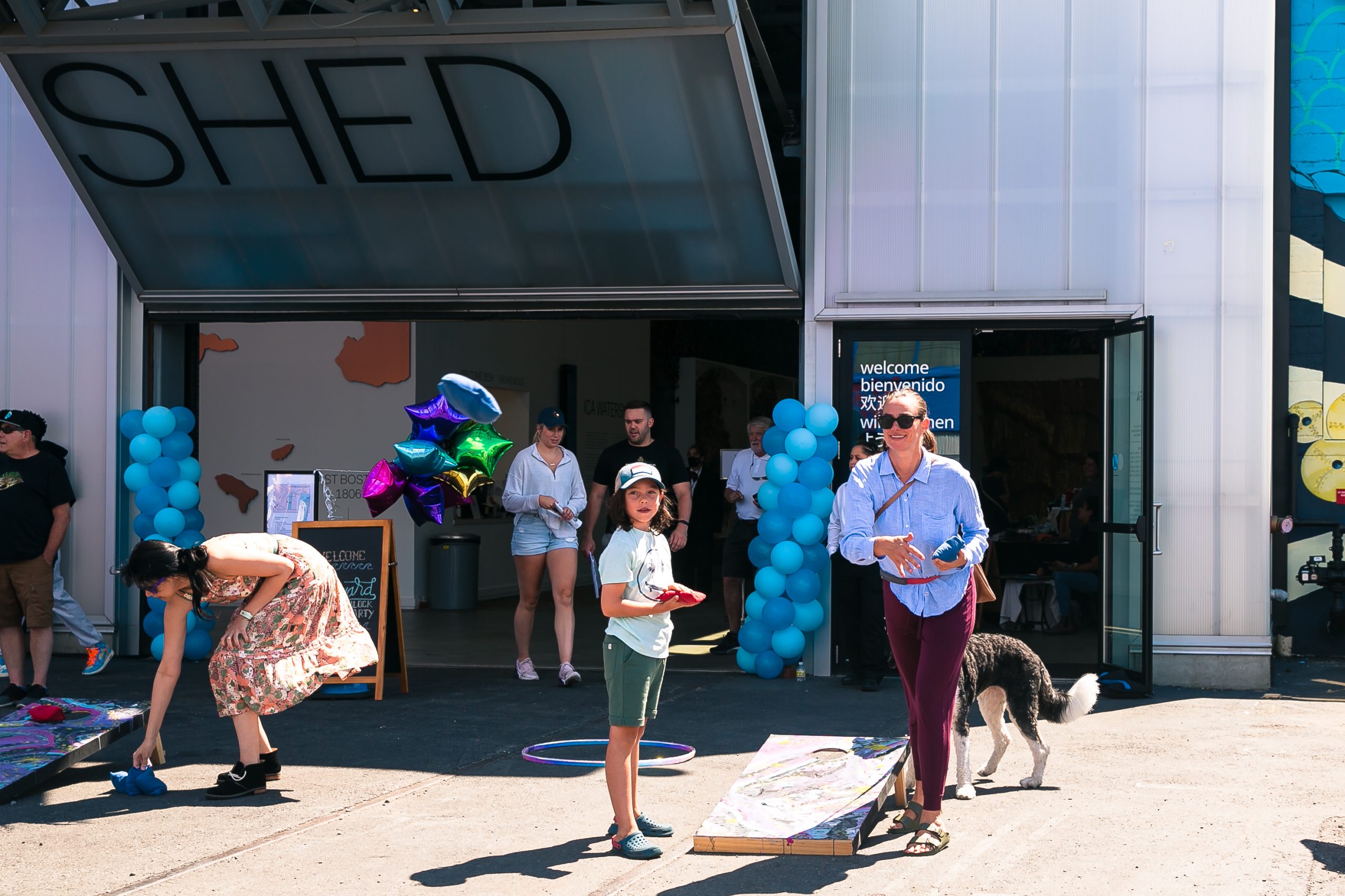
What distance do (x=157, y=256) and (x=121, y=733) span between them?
493 cm

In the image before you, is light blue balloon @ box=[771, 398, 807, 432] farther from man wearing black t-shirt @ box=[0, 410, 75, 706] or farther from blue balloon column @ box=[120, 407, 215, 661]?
man wearing black t-shirt @ box=[0, 410, 75, 706]

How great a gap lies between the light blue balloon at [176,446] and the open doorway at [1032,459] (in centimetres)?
695

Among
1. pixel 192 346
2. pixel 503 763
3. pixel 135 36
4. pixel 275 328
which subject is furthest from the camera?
pixel 275 328

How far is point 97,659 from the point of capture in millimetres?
9203

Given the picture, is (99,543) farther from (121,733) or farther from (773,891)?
(773,891)

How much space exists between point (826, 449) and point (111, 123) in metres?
5.49

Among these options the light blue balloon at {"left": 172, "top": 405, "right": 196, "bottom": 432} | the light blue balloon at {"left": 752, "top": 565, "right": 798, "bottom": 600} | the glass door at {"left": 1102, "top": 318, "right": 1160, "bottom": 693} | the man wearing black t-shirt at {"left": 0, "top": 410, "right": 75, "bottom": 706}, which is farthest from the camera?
the light blue balloon at {"left": 172, "top": 405, "right": 196, "bottom": 432}

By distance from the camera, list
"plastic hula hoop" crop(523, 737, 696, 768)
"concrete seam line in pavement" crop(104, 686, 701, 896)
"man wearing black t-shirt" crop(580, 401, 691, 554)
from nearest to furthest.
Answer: "concrete seam line in pavement" crop(104, 686, 701, 896)
"plastic hula hoop" crop(523, 737, 696, 768)
"man wearing black t-shirt" crop(580, 401, 691, 554)

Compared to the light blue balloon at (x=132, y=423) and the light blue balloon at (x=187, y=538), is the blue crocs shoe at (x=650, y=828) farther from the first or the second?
the light blue balloon at (x=132, y=423)

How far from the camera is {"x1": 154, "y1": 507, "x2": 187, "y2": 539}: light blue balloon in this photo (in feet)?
31.9

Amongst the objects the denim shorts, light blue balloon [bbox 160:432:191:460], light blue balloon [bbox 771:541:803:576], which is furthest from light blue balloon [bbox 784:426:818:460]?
light blue balloon [bbox 160:432:191:460]

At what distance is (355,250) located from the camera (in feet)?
32.7

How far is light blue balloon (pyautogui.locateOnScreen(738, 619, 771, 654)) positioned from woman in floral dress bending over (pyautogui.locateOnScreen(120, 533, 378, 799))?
11.8 feet

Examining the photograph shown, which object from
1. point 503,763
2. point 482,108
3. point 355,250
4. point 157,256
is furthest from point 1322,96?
point 157,256
